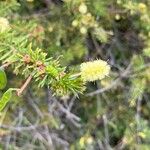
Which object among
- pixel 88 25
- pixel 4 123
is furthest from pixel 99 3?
pixel 4 123

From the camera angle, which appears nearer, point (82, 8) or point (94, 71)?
point (94, 71)

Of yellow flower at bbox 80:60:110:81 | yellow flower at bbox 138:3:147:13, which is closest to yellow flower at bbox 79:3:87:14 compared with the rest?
yellow flower at bbox 138:3:147:13

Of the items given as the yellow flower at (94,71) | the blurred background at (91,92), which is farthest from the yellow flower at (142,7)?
the yellow flower at (94,71)

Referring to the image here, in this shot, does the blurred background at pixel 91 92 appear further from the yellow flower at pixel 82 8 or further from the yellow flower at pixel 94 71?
the yellow flower at pixel 94 71

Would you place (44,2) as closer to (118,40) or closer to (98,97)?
(118,40)

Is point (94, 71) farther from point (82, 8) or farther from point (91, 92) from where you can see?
point (91, 92)

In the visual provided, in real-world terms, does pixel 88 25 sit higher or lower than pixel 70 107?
higher

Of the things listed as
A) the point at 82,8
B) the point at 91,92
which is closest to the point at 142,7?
the point at 82,8
